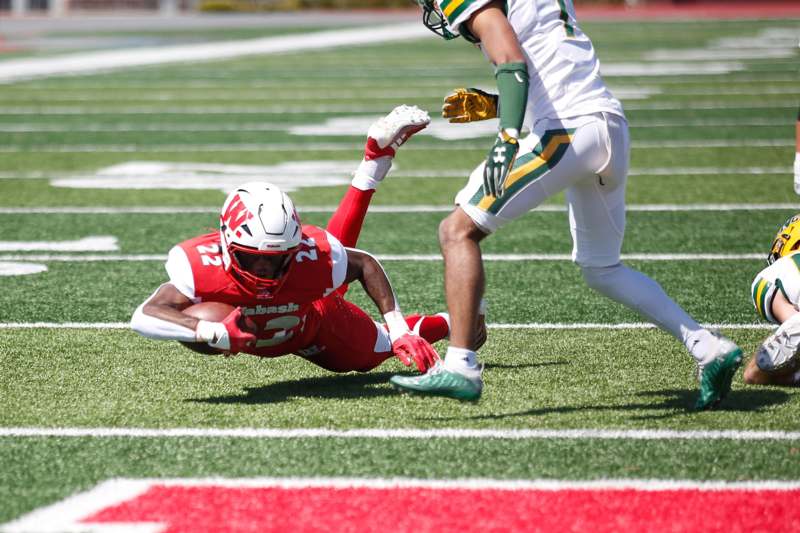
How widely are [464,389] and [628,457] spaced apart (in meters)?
0.60

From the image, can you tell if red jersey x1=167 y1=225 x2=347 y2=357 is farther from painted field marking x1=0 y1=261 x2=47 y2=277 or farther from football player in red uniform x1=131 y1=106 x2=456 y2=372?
painted field marking x1=0 y1=261 x2=47 y2=277

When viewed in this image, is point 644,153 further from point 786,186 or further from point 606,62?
point 606,62

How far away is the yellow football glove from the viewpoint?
4668 millimetres

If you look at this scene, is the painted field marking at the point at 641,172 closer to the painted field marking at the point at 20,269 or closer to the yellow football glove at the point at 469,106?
the painted field marking at the point at 20,269

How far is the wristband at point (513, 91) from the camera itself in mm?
4242

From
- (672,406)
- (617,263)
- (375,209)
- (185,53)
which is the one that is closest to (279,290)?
(617,263)

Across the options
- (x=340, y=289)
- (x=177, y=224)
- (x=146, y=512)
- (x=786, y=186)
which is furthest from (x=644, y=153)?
(x=146, y=512)

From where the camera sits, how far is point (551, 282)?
272 inches

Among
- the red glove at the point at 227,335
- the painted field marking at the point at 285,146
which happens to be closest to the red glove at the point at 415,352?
the red glove at the point at 227,335

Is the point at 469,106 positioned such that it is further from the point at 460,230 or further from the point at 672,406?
the point at 672,406

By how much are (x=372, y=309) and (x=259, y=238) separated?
6.83ft

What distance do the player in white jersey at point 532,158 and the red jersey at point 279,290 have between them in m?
0.54

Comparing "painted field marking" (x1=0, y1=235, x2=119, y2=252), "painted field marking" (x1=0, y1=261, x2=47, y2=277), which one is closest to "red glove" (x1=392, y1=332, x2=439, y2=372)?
"painted field marking" (x1=0, y1=261, x2=47, y2=277)

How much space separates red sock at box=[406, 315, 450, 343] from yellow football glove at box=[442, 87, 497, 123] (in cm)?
97
